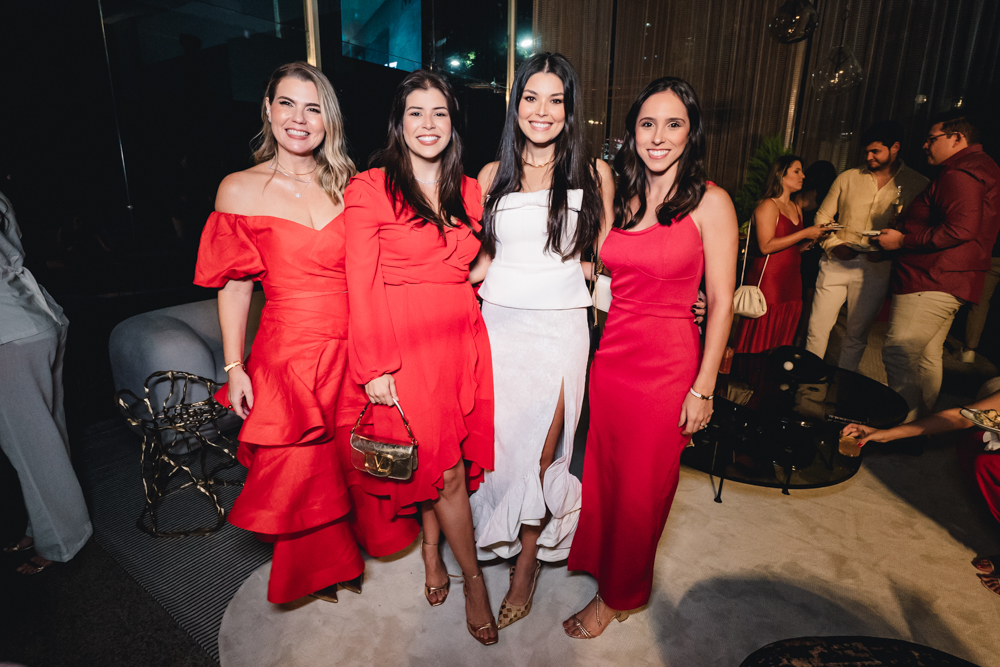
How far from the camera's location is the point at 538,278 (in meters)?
1.70

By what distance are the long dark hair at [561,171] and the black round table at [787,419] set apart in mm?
1413

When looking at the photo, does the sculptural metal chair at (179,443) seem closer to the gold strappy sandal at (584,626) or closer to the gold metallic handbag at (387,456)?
the gold metallic handbag at (387,456)

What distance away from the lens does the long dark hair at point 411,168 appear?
5.23ft

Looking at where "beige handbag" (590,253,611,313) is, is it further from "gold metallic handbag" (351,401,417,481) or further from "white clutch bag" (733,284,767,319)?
"white clutch bag" (733,284,767,319)

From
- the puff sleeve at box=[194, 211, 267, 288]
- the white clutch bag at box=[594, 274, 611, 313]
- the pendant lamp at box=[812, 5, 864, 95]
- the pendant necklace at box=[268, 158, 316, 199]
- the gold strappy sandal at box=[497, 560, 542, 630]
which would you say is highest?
the pendant lamp at box=[812, 5, 864, 95]

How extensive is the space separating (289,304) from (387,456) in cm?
60

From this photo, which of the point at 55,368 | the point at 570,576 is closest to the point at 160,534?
the point at 55,368

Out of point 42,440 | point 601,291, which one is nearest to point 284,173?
point 601,291

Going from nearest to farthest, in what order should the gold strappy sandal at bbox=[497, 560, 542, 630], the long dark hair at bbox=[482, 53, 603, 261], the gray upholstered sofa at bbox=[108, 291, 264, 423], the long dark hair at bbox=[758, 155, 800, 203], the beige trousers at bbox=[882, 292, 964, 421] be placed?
1. the long dark hair at bbox=[482, 53, 603, 261]
2. the gold strappy sandal at bbox=[497, 560, 542, 630]
3. the gray upholstered sofa at bbox=[108, 291, 264, 423]
4. the beige trousers at bbox=[882, 292, 964, 421]
5. the long dark hair at bbox=[758, 155, 800, 203]

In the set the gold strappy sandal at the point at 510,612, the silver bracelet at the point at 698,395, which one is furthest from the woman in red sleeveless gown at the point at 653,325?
the gold strappy sandal at the point at 510,612

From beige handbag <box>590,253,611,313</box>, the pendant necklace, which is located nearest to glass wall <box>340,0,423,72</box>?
the pendant necklace

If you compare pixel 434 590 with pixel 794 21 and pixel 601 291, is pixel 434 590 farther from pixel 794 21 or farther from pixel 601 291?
pixel 794 21

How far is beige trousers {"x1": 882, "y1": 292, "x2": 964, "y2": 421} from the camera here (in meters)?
3.06

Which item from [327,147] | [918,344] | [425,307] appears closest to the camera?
[425,307]
